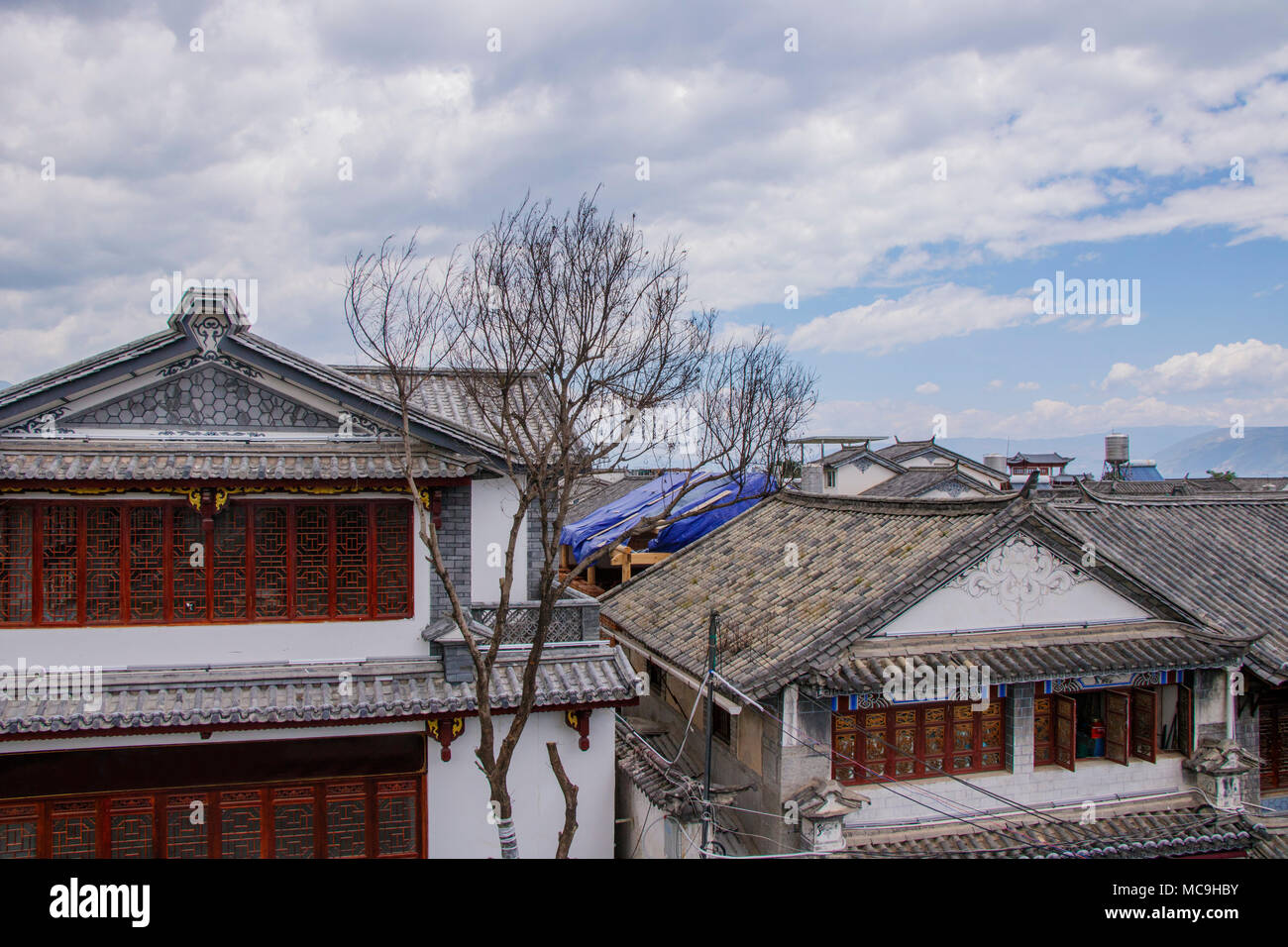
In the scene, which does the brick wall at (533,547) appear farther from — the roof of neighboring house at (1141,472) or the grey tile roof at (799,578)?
the roof of neighboring house at (1141,472)

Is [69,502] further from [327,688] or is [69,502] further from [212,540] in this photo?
[327,688]

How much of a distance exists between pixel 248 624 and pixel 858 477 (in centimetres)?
3647

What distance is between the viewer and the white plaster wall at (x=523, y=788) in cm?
1227

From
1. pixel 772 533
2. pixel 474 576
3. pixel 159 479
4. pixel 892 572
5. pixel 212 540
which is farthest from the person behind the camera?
pixel 772 533

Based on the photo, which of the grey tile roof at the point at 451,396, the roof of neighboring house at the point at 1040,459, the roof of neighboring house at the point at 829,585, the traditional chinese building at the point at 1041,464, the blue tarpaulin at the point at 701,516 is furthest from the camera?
the roof of neighboring house at the point at 1040,459

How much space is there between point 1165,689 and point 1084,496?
229 inches

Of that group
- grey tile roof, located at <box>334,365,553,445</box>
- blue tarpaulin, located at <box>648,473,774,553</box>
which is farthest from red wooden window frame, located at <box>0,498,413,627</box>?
A: blue tarpaulin, located at <box>648,473,774,553</box>

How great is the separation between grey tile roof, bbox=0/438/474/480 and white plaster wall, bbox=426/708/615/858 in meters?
3.76

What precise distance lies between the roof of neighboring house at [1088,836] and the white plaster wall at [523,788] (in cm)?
377

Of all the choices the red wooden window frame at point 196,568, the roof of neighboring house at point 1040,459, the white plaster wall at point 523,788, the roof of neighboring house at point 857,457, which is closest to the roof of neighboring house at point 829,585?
the white plaster wall at point 523,788

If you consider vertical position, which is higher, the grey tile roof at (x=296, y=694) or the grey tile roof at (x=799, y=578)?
the grey tile roof at (x=799, y=578)

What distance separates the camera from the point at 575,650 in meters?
12.8

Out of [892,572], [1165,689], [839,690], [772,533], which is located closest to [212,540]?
[839,690]

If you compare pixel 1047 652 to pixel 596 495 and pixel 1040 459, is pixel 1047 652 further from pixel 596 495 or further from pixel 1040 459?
pixel 1040 459
